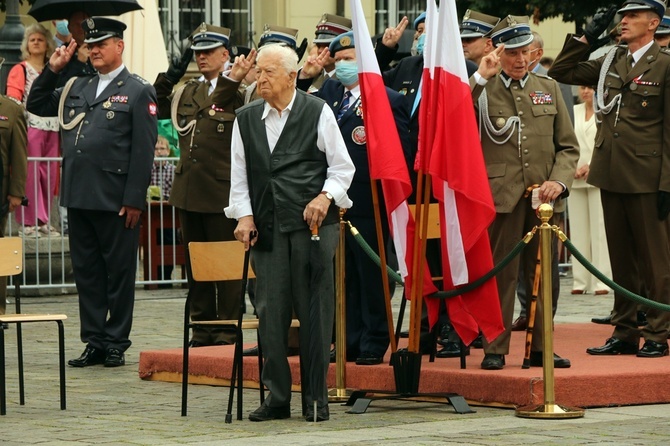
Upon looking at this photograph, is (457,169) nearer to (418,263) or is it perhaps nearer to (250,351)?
(418,263)

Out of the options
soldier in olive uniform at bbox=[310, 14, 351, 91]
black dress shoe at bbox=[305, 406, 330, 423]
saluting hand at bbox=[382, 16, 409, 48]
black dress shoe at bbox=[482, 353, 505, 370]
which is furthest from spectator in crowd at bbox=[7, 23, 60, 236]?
black dress shoe at bbox=[305, 406, 330, 423]

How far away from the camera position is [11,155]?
1333cm

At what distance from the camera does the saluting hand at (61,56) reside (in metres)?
12.7

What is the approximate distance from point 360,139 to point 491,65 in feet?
4.82

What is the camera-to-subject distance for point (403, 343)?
12.1 meters

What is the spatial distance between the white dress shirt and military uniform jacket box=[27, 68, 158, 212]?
2.79 metres

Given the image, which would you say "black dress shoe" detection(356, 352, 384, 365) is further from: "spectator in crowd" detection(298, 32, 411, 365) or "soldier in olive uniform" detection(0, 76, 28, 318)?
"soldier in olive uniform" detection(0, 76, 28, 318)

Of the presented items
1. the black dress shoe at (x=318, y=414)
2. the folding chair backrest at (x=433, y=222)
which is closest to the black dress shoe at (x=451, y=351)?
the folding chair backrest at (x=433, y=222)

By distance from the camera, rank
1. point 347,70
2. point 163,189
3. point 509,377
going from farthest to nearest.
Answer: point 163,189
point 347,70
point 509,377

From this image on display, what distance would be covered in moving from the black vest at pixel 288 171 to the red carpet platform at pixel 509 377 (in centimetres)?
130

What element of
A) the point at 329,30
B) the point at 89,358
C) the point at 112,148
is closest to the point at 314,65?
the point at 329,30

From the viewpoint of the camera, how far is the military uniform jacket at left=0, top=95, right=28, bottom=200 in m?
13.3

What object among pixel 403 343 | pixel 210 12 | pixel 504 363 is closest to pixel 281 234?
pixel 504 363

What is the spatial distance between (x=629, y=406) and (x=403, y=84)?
292cm
